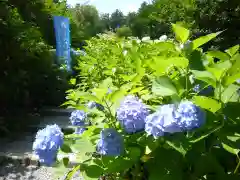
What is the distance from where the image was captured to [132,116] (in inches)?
40.8

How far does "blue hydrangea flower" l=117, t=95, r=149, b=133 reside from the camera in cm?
104

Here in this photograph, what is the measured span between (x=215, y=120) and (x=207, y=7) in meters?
7.97

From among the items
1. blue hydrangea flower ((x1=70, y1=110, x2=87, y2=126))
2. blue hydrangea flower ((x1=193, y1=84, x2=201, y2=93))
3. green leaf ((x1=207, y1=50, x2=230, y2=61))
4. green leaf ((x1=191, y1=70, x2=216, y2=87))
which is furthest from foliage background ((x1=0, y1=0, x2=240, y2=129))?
green leaf ((x1=191, y1=70, x2=216, y2=87))

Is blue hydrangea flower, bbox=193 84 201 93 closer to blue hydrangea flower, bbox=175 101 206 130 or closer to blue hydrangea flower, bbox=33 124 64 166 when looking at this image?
blue hydrangea flower, bbox=175 101 206 130

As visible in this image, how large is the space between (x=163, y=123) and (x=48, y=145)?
40 cm

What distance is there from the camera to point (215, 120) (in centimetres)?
101

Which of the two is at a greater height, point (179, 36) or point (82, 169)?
point (179, 36)

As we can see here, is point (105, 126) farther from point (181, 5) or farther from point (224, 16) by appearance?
point (181, 5)

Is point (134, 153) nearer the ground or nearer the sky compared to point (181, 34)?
nearer the ground

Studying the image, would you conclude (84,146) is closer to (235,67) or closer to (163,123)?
(163,123)

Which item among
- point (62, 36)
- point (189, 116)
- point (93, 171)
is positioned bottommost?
point (62, 36)

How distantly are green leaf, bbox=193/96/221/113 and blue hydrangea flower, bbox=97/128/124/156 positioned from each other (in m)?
0.24

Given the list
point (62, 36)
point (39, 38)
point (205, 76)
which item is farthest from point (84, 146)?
point (62, 36)

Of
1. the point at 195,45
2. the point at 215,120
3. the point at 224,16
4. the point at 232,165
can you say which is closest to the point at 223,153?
the point at 232,165
